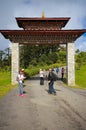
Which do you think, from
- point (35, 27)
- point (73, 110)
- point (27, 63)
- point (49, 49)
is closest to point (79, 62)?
point (27, 63)

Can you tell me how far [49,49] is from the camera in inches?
4163

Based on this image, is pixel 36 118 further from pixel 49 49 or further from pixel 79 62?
pixel 49 49

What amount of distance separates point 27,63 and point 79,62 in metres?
22.0

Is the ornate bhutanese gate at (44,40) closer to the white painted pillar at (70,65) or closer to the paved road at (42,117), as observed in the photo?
the white painted pillar at (70,65)

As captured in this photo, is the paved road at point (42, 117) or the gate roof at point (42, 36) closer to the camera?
the paved road at point (42, 117)

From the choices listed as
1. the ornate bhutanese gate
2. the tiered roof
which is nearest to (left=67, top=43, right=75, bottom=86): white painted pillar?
the ornate bhutanese gate

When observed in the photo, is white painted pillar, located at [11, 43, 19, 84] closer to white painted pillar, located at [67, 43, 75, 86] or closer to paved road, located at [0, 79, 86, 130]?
white painted pillar, located at [67, 43, 75, 86]

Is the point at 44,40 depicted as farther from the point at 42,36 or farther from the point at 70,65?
the point at 70,65

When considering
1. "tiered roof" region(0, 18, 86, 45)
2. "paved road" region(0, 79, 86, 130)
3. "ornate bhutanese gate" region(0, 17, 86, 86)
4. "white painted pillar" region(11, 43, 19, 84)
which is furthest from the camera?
"white painted pillar" region(11, 43, 19, 84)

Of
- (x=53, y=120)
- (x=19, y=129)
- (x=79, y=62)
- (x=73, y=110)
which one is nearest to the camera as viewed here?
(x=19, y=129)

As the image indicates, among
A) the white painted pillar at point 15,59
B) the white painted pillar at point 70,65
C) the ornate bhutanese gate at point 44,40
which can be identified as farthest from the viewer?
the white painted pillar at point 70,65

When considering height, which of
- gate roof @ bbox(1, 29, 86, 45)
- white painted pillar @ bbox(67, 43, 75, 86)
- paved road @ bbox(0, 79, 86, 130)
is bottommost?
paved road @ bbox(0, 79, 86, 130)

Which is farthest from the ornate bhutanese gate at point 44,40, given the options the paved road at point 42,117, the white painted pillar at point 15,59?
the paved road at point 42,117

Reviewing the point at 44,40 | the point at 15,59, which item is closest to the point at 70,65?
the point at 44,40
